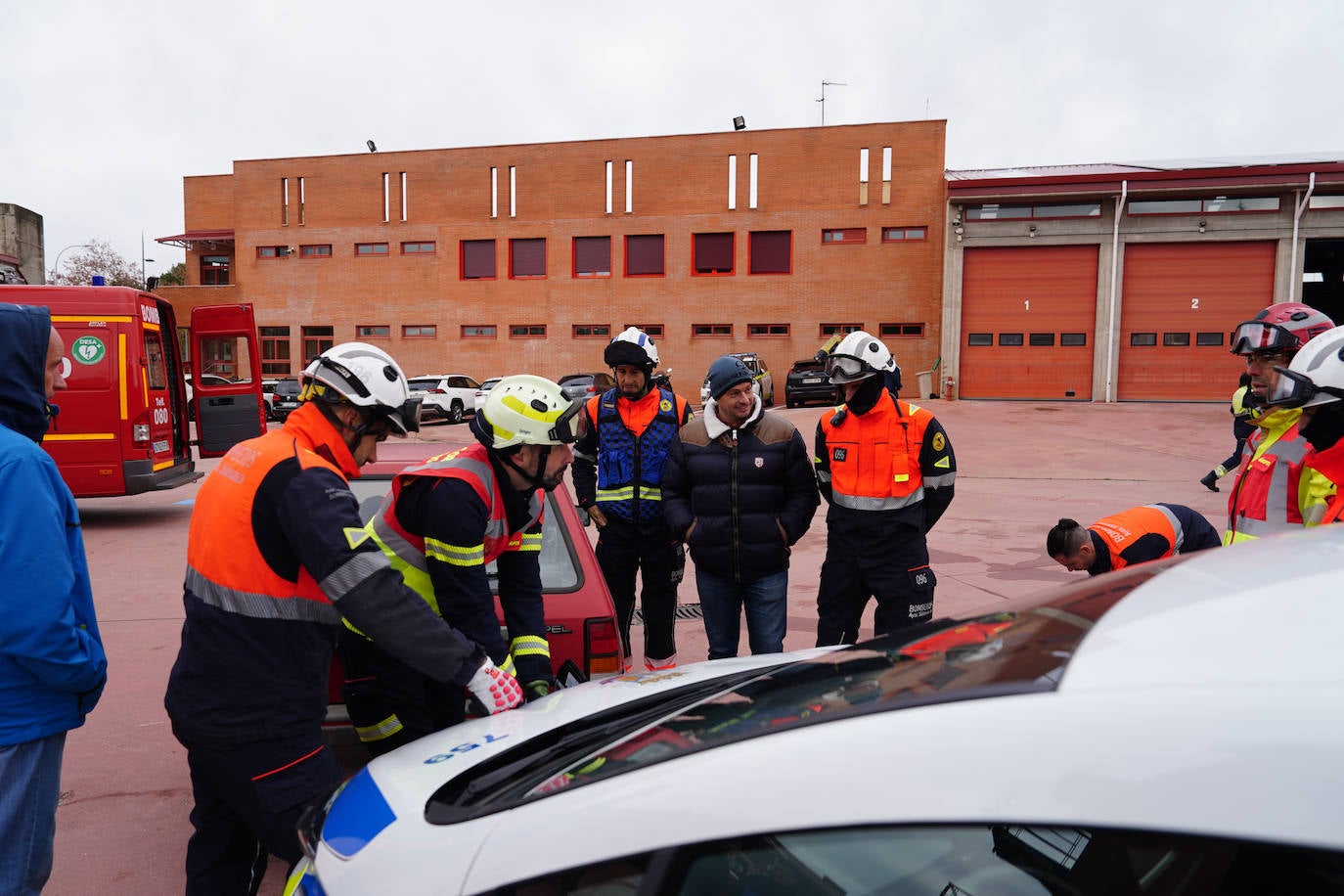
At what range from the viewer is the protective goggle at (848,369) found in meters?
4.19

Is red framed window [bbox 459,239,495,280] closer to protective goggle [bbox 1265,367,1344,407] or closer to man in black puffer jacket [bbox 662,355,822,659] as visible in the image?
man in black puffer jacket [bbox 662,355,822,659]

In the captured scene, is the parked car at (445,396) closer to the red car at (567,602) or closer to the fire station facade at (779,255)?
the fire station facade at (779,255)

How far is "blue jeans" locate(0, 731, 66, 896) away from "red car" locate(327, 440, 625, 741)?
1.15 m

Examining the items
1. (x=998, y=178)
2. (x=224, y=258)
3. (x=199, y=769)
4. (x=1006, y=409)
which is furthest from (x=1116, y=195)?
(x=224, y=258)

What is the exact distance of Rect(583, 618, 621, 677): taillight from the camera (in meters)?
3.59

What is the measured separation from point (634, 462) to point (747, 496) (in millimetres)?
851

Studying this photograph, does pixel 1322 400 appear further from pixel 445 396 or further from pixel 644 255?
pixel 644 255

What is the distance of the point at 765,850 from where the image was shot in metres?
1.21

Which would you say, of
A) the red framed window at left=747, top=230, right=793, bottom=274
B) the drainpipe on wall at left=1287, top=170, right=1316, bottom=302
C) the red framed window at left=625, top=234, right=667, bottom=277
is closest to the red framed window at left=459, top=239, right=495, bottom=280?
the red framed window at left=625, top=234, right=667, bottom=277

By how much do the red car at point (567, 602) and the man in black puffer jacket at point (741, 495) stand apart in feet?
2.22

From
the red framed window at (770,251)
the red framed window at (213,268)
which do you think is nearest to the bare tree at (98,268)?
the red framed window at (213,268)

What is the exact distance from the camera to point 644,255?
3403 centimetres

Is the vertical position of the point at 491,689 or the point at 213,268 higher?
the point at 213,268

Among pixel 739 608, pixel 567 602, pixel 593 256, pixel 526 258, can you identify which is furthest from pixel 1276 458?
pixel 526 258
